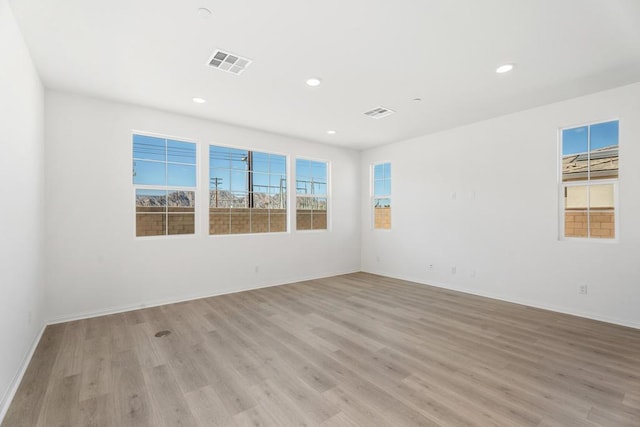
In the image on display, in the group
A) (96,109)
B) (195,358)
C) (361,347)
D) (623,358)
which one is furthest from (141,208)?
(623,358)

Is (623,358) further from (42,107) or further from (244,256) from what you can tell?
(42,107)

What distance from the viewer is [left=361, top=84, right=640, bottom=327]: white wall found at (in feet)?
11.3

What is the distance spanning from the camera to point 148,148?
4215 mm

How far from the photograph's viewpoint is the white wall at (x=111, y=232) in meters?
3.53

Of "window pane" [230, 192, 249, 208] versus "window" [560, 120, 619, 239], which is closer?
"window" [560, 120, 619, 239]

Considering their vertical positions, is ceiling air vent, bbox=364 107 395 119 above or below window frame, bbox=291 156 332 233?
above

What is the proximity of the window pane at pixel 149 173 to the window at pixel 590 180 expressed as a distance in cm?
570

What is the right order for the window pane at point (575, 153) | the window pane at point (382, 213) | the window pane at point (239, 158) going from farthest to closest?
the window pane at point (382, 213)
the window pane at point (239, 158)
the window pane at point (575, 153)

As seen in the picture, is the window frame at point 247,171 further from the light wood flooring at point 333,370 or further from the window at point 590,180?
the window at point 590,180

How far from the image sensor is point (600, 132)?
371cm

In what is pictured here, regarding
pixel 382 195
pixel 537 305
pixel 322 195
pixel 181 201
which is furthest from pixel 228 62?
pixel 537 305

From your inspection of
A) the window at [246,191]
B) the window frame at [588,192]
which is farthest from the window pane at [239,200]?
the window frame at [588,192]

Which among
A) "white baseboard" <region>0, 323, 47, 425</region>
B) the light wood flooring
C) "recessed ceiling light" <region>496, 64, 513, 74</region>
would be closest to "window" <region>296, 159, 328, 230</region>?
the light wood flooring

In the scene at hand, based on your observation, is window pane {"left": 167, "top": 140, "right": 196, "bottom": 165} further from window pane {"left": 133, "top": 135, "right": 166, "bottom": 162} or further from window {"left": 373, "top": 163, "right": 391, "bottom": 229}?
window {"left": 373, "top": 163, "right": 391, "bottom": 229}
